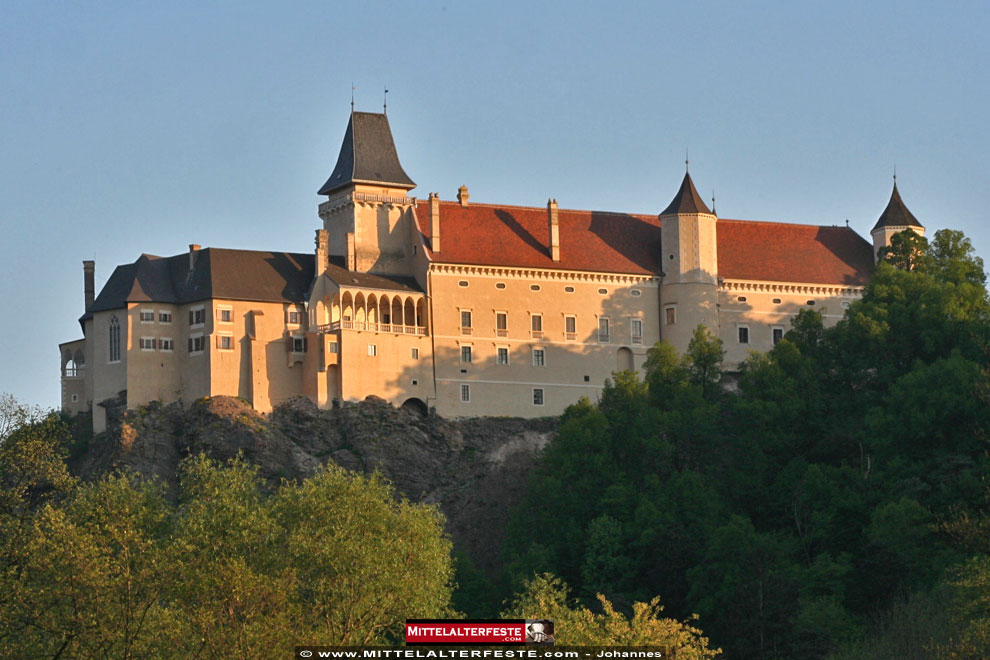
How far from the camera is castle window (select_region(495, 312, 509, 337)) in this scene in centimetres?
10544

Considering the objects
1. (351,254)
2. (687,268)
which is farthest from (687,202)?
(351,254)

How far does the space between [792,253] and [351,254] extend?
2561 centimetres

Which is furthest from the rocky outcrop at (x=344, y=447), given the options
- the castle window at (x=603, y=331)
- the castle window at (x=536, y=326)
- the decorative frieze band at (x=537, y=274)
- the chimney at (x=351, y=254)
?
the decorative frieze band at (x=537, y=274)

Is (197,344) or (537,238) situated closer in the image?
(197,344)

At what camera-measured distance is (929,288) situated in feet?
298

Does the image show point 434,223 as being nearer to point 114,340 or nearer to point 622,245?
point 622,245

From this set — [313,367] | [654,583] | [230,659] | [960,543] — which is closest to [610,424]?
[654,583]

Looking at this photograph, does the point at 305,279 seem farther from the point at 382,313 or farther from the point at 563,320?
the point at 563,320

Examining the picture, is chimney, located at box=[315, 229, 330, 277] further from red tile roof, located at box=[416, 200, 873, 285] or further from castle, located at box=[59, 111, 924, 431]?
red tile roof, located at box=[416, 200, 873, 285]

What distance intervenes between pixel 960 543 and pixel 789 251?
43667mm

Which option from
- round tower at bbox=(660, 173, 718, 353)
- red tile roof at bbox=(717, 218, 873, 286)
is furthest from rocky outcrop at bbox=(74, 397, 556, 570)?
red tile roof at bbox=(717, 218, 873, 286)

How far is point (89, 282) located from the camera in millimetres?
110688

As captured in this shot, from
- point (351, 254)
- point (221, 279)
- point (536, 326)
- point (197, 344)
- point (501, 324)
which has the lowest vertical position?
point (197, 344)

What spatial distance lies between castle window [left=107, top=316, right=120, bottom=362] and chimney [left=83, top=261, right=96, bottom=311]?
6875 millimetres
